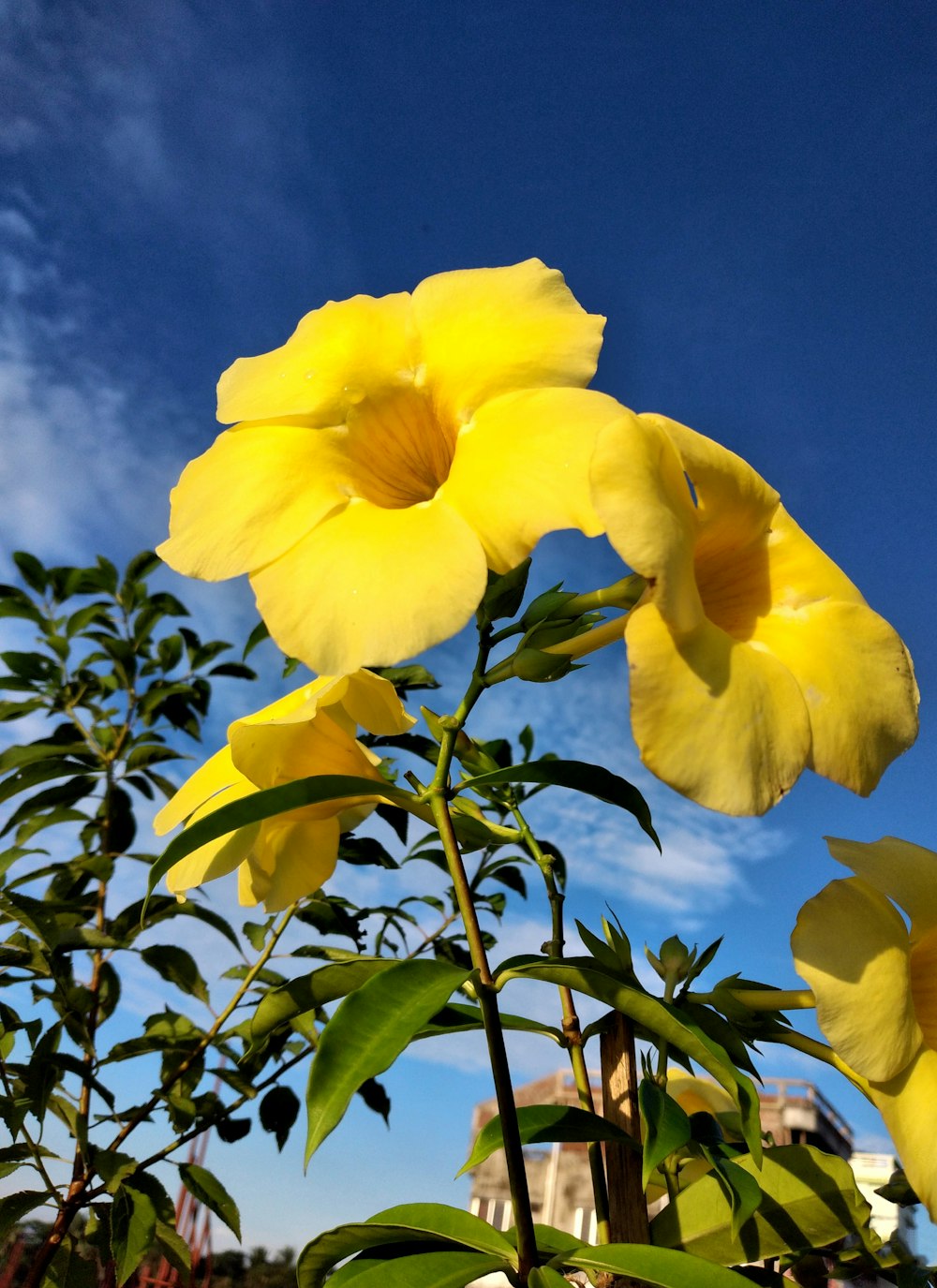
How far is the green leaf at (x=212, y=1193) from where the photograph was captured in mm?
1992

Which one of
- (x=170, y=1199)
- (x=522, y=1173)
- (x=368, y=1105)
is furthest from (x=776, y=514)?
(x=368, y=1105)

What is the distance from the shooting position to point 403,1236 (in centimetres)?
99

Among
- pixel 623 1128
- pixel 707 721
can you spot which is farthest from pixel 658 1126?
pixel 707 721

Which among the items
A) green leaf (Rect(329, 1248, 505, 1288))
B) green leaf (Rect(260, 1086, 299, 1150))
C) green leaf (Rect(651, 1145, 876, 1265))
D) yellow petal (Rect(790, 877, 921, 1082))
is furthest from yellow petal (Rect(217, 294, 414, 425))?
green leaf (Rect(260, 1086, 299, 1150))

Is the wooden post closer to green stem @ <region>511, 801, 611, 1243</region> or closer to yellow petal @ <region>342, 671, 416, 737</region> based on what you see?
green stem @ <region>511, 801, 611, 1243</region>

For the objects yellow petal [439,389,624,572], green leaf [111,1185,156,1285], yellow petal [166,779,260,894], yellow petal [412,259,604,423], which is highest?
yellow petal [412,259,604,423]

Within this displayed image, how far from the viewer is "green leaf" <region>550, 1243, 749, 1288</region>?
2.70ft

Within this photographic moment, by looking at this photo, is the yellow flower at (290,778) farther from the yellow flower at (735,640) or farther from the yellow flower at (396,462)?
the yellow flower at (735,640)

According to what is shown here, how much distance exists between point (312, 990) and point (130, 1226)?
1134mm

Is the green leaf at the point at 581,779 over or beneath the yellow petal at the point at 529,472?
beneath

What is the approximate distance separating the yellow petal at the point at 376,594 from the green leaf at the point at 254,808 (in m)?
0.13

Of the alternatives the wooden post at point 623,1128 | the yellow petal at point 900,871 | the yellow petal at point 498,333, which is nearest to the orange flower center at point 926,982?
the yellow petal at point 900,871

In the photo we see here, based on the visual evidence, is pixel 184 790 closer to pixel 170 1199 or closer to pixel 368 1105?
pixel 170 1199

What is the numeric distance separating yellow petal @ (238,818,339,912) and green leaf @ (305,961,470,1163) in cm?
26
